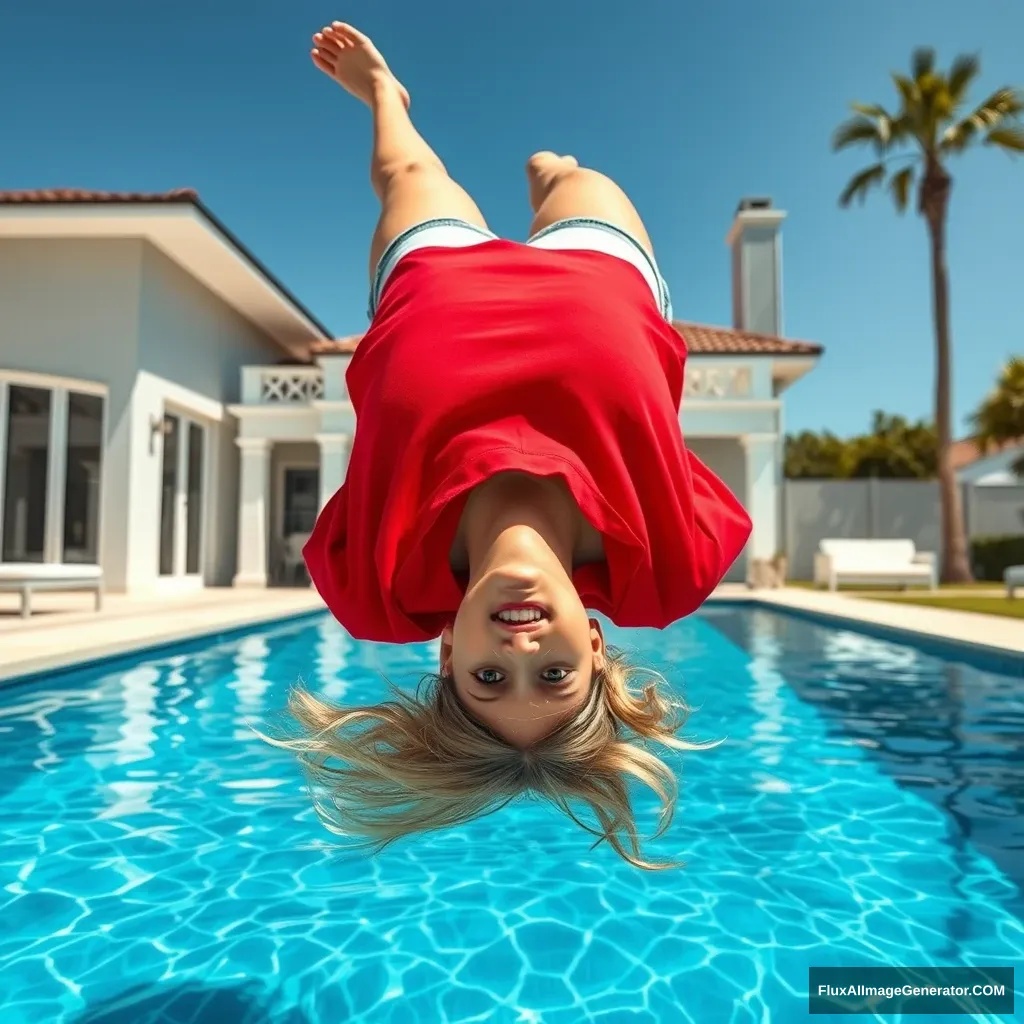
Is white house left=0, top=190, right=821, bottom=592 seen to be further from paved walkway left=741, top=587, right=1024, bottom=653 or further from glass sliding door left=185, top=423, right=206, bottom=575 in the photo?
paved walkway left=741, top=587, right=1024, bottom=653

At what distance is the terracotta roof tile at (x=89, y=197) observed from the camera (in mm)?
11688

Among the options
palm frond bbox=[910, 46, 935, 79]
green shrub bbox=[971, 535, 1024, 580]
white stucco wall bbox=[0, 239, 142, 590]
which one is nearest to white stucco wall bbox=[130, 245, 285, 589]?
white stucco wall bbox=[0, 239, 142, 590]

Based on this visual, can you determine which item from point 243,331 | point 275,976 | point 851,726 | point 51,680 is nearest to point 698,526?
point 275,976

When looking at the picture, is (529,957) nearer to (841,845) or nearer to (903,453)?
(841,845)

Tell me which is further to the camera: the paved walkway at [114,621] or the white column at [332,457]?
the white column at [332,457]

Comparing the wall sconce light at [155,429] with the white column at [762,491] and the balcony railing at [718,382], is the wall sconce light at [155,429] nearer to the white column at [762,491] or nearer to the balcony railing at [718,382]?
the balcony railing at [718,382]

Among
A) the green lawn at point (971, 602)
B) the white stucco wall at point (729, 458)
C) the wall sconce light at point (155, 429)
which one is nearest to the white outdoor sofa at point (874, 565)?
the green lawn at point (971, 602)

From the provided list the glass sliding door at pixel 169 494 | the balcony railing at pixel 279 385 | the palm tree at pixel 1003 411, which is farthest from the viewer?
the palm tree at pixel 1003 411

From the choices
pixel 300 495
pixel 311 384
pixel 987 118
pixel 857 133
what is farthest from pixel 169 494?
pixel 987 118

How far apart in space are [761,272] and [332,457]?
1133 centimetres

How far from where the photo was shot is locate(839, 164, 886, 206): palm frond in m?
19.6

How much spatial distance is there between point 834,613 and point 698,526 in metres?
9.38

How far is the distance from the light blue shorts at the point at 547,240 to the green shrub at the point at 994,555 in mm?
20472

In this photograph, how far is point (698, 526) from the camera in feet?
5.85
